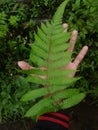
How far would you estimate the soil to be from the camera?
3572 mm

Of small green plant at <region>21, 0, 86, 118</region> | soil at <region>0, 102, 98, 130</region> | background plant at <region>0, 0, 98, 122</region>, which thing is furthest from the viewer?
soil at <region>0, 102, 98, 130</region>

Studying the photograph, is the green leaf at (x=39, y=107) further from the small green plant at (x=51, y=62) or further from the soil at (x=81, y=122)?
the soil at (x=81, y=122)

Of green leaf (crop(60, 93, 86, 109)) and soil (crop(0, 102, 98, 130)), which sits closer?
green leaf (crop(60, 93, 86, 109))

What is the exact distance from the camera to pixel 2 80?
3.57 meters

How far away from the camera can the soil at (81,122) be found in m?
3.57

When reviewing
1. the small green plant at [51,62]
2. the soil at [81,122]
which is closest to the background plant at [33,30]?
the soil at [81,122]

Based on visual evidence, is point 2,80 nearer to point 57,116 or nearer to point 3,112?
point 3,112

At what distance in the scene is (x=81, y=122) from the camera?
359cm

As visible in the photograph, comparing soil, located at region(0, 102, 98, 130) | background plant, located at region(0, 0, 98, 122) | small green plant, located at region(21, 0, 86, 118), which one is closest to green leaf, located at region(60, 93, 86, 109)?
small green plant, located at region(21, 0, 86, 118)

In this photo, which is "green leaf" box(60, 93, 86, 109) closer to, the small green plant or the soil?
the small green plant

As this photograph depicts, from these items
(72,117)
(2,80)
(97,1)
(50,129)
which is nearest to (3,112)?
(2,80)

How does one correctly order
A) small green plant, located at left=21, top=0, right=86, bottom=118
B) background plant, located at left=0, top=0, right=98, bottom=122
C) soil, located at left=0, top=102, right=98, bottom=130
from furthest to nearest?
1. soil, located at left=0, top=102, right=98, bottom=130
2. background plant, located at left=0, top=0, right=98, bottom=122
3. small green plant, located at left=21, top=0, right=86, bottom=118

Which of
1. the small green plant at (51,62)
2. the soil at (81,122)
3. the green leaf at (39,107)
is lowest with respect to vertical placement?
the soil at (81,122)

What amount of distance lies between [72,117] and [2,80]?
0.96m
